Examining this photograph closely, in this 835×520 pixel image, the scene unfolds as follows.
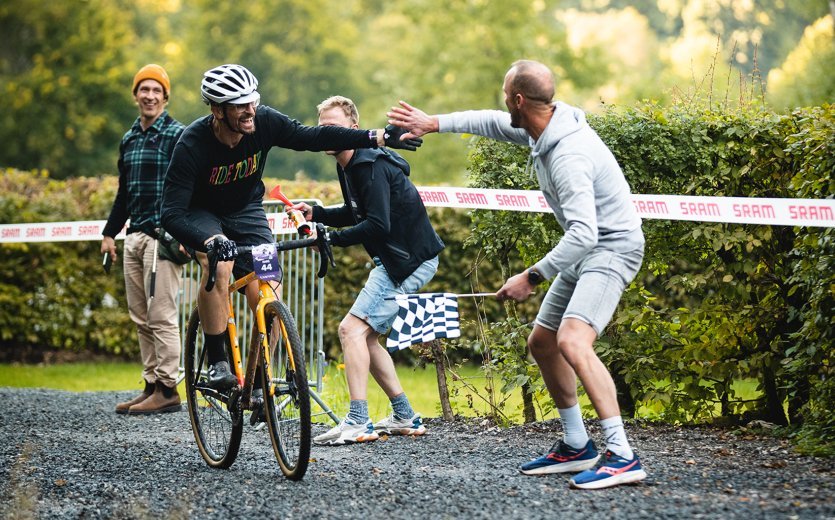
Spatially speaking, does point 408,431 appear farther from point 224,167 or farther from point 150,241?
point 150,241

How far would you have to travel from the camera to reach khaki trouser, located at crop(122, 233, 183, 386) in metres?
8.80

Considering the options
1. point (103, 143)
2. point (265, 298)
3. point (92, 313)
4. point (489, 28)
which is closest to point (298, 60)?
point (103, 143)

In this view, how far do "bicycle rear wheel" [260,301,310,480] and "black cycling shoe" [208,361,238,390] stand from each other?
9.9 inches

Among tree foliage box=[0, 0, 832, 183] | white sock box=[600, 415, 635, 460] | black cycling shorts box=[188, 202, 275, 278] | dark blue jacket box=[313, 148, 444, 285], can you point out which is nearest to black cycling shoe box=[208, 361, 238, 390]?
black cycling shorts box=[188, 202, 275, 278]

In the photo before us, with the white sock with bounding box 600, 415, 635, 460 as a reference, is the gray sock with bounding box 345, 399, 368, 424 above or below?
above

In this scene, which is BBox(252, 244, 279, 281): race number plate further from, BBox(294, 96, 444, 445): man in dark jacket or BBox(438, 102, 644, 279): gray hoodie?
BBox(438, 102, 644, 279): gray hoodie

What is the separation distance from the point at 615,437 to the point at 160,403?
4.80 metres

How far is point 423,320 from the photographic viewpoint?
727 centimetres

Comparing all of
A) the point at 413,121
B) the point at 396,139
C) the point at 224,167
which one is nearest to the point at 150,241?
the point at 224,167

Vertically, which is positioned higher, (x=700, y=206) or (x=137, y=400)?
(x=700, y=206)

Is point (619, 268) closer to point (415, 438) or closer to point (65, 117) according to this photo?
point (415, 438)

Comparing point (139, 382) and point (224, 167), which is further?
point (139, 382)

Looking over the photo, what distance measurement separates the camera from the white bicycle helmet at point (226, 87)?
5770 millimetres

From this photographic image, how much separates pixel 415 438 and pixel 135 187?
331 centimetres
